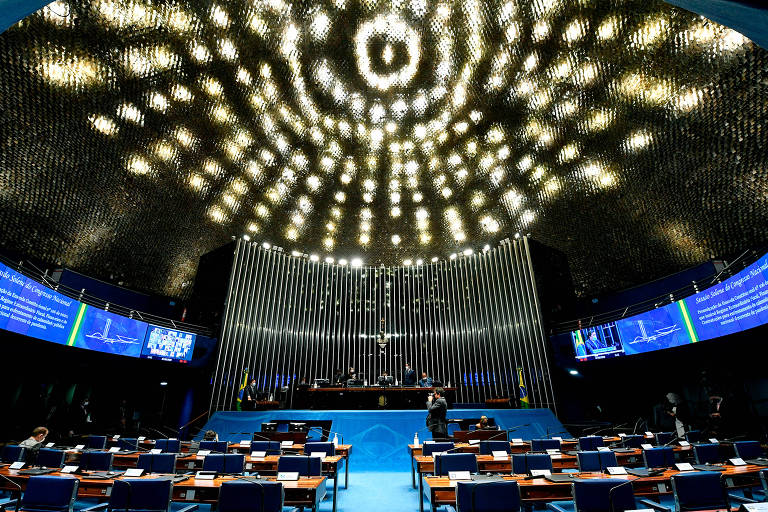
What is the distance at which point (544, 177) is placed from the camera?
556 inches

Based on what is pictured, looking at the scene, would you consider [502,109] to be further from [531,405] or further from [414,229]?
[531,405]

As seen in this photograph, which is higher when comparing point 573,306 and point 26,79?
point 26,79

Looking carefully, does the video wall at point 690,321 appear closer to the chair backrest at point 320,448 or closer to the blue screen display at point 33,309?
the chair backrest at point 320,448

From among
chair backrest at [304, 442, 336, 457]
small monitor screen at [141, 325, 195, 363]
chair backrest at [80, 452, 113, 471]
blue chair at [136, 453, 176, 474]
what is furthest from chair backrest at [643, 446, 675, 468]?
small monitor screen at [141, 325, 195, 363]

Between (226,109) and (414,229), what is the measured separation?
34.8 feet

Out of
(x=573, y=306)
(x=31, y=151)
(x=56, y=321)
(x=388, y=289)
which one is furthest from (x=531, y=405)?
(x=31, y=151)

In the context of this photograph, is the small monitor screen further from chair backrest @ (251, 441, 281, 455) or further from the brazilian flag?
the brazilian flag

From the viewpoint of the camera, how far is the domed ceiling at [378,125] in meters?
9.20

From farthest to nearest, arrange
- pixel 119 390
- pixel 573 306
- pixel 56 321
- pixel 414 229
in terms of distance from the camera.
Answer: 1. pixel 414 229
2. pixel 573 306
3. pixel 119 390
4. pixel 56 321

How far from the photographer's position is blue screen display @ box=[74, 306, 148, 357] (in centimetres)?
1032

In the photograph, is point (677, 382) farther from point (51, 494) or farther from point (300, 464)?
point (51, 494)

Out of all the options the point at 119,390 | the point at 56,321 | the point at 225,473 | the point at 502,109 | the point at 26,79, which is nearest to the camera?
the point at 225,473

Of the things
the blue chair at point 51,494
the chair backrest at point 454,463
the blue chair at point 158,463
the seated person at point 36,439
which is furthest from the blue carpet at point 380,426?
the blue chair at point 51,494

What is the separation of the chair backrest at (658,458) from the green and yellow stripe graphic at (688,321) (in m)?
6.18
